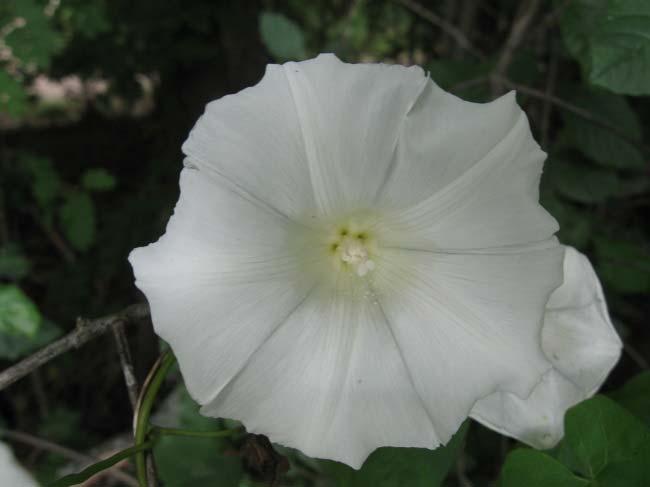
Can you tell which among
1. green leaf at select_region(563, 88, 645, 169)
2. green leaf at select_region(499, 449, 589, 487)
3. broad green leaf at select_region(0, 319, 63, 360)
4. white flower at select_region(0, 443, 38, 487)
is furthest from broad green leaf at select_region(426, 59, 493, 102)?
white flower at select_region(0, 443, 38, 487)

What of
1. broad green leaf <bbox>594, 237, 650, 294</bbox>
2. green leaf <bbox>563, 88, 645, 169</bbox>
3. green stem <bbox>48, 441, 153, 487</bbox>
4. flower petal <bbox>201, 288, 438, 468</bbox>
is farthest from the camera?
broad green leaf <bbox>594, 237, 650, 294</bbox>

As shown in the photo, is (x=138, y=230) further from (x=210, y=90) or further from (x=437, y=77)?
(x=437, y=77)

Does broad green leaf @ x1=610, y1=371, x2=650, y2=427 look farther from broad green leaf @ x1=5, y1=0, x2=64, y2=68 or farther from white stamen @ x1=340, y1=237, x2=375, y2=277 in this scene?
broad green leaf @ x1=5, y1=0, x2=64, y2=68

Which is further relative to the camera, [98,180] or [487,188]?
[98,180]

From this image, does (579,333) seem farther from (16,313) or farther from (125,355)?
(16,313)

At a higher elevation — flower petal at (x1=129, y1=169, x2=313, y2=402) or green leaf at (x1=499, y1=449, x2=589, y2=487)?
flower petal at (x1=129, y1=169, x2=313, y2=402)

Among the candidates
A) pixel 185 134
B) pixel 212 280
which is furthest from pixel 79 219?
pixel 212 280

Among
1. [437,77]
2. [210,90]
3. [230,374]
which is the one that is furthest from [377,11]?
A: [230,374]

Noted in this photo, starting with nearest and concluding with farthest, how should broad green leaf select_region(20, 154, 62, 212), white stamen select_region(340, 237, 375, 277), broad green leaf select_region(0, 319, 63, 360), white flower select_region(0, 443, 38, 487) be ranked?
white flower select_region(0, 443, 38, 487)
white stamen select_region(340, 237, 375, 277)
broad green leaf select_region(0, 319, 63, 360)
broad green leaf select_region(20, 154, 62, 212)
